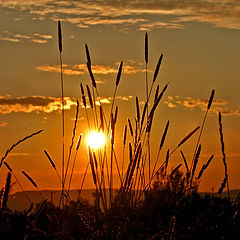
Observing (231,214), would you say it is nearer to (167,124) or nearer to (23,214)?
(167,124)

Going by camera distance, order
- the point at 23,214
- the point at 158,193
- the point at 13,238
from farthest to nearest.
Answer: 1. the point at 158,193
2. the point at 23,214
3. the point at 13,238

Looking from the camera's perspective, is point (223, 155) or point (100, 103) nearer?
point (223, 155)

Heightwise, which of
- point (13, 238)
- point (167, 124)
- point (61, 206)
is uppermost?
point (167, 124)

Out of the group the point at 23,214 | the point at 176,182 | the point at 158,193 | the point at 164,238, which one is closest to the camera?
the point at 23,214

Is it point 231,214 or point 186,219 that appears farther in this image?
point 186,219

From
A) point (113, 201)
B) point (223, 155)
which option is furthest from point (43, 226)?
point (223, 155)

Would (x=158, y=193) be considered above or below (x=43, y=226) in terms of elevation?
above

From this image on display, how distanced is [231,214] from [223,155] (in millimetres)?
512

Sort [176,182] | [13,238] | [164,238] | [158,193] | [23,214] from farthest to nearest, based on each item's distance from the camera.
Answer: [176,182] < [158,193] < [164,238] < [23,214] < [13,238]

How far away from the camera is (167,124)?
154 inches

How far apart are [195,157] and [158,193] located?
1.95 feet

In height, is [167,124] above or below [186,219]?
above

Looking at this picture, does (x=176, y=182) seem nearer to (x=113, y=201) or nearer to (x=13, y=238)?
(x=113, y=201)

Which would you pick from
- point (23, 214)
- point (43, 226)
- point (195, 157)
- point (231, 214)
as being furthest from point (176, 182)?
point (23, 214)
